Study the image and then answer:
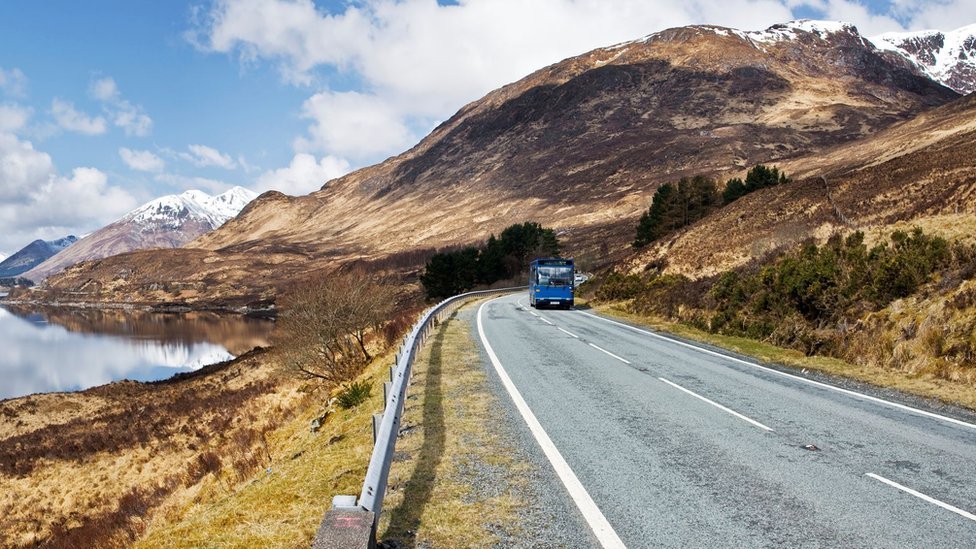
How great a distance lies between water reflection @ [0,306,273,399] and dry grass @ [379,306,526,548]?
62339mm

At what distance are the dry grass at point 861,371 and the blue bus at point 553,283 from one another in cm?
1374

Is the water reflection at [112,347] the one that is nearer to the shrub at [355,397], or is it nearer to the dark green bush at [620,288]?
the dark green bush at [620,288]

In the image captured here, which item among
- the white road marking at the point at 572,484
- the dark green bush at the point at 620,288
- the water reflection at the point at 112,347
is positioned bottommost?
the water reflection at the point at 112,347

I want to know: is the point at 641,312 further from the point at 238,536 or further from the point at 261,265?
the point at 261,265

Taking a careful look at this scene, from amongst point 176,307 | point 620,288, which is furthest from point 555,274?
point 176,307

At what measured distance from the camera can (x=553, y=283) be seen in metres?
34.9

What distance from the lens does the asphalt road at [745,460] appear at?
4.94 m

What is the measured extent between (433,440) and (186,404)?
3659 cm

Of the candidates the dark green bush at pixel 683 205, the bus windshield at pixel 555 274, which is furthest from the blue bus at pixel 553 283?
the dark green bush at pixel 683 205

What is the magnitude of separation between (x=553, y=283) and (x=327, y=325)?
42.2 feet

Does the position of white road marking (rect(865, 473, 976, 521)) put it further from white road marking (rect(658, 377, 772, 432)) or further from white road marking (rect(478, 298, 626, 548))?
white road marking (rect(478, 298, 626, 548))

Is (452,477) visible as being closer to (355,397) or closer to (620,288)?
(355,397)

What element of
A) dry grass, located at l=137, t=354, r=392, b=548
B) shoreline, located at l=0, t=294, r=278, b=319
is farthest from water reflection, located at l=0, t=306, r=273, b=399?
→ dry grass, located at l=137, t=354, r=392, b=548

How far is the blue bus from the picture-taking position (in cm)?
3481
